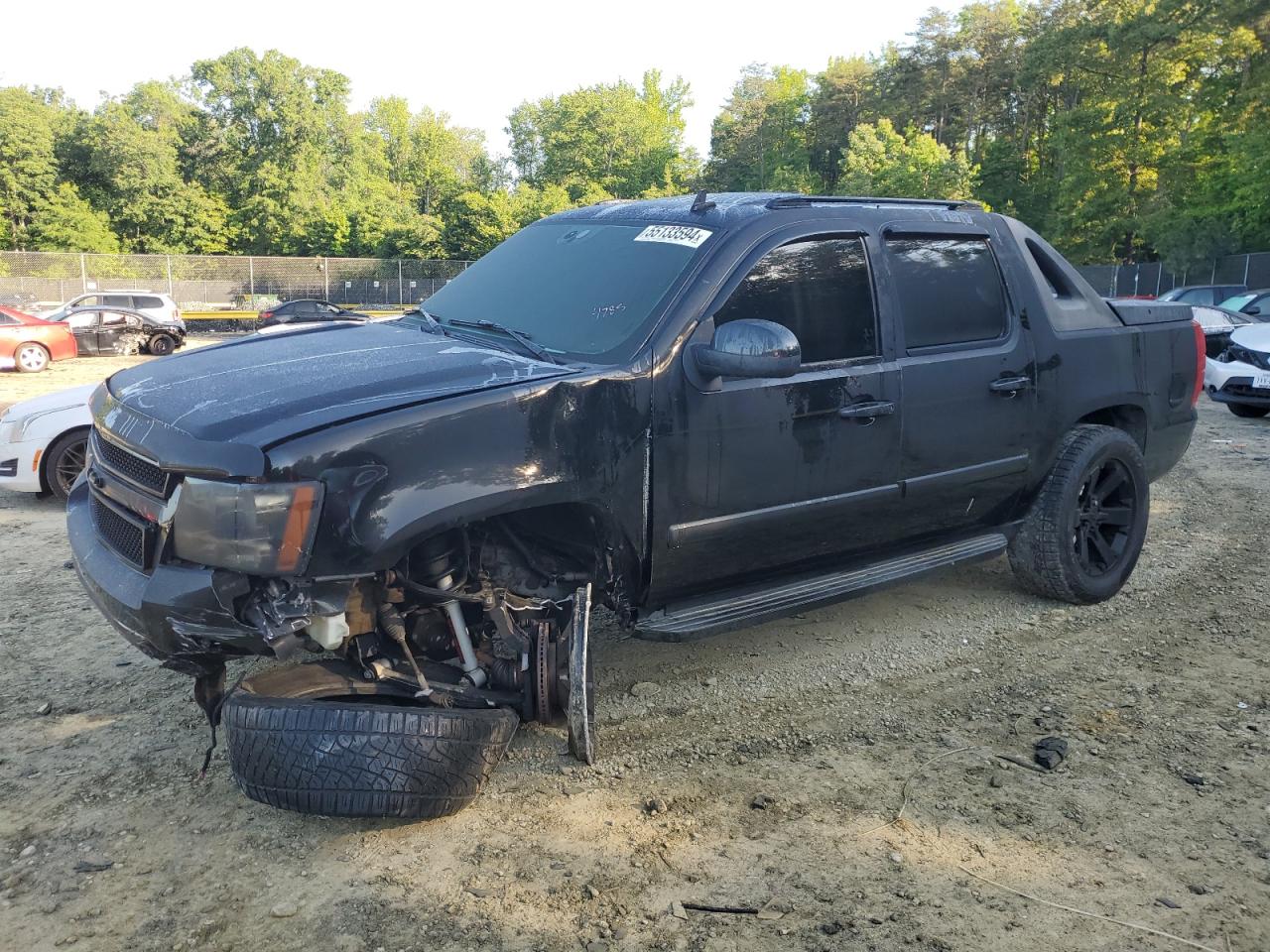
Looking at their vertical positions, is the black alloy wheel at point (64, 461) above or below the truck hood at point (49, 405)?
below

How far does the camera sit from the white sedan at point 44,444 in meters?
7.09

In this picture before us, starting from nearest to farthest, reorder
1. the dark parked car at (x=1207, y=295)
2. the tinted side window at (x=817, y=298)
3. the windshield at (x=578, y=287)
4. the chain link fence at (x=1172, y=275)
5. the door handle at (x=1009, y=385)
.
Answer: the windshield at (x=578, y=287) → the tinted side window at (x=817, y=298) → the door handle at (x=1009, y=385) → the dark parked car at (x=1207, y=295) → the chain link fence at (x=1172, y=275)

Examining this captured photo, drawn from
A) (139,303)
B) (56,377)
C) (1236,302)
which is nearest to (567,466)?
(56,377)

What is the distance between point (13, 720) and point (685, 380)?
9.23ft

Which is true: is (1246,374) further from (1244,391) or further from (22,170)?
(22,170)

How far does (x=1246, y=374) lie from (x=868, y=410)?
10.1 meters

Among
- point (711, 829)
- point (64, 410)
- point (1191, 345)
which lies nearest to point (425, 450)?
point (711, 829)

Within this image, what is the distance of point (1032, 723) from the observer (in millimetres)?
3789

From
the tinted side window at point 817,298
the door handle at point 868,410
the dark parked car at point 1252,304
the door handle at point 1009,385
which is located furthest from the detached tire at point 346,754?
the dark parked car at point 1252,304

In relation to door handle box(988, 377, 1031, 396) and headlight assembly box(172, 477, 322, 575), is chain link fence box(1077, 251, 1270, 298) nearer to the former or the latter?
door handle box(988, 377, 1031, 396)

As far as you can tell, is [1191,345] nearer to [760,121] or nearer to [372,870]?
[372,870]

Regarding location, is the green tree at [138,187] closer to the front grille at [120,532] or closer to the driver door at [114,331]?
the driver door at [114,331]

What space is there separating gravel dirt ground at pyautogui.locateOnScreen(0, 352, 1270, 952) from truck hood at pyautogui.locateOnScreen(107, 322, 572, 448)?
125cm

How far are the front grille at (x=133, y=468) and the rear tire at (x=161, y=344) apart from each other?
2282 cm
